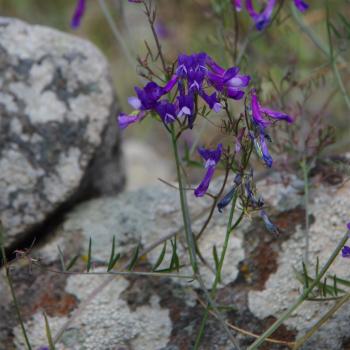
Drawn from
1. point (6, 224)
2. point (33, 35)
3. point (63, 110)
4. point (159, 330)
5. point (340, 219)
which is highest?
point (33, 35)

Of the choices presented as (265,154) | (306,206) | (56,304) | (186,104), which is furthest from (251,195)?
(56,304)

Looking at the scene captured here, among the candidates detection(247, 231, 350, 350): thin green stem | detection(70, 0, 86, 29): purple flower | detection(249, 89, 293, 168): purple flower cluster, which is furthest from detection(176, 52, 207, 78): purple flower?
detection(70, 0, 86, 29): purple flower

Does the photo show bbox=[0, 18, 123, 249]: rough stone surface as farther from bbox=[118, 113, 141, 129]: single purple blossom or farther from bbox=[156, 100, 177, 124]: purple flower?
bbox=[156, 100, 177, 124]: purple flower

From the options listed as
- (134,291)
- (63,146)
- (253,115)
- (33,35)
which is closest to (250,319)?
(134,291)

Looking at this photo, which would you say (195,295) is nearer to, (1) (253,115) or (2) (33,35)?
(1) (253,115)

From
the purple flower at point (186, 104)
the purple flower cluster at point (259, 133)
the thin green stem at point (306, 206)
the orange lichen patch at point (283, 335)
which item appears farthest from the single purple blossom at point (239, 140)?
the orange lichen patch at point (283, 335)

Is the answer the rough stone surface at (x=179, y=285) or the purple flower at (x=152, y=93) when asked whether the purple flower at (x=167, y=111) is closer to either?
the purple flower at (x=152, y=93)
